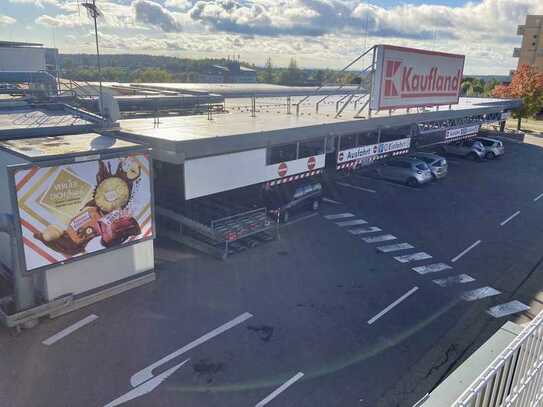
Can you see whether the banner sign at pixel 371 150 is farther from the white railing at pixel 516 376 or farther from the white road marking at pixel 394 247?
the white railing at pixel 516 376

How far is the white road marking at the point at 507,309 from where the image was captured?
12383mm

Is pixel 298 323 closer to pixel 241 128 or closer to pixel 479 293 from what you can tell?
pixel 479 293

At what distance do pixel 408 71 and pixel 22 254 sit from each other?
20287 millimetres

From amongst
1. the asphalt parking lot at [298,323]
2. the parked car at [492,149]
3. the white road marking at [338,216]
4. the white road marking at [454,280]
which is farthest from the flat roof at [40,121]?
the parked car at [492,149]

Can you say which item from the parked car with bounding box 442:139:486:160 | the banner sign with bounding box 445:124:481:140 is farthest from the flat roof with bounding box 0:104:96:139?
the parked car with bounding box 442:139:486:160

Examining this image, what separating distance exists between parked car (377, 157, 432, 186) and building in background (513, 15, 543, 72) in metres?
65.5

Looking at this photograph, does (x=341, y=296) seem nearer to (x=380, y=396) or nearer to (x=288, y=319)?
(x=288, y=319)

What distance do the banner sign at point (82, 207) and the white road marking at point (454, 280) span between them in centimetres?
934

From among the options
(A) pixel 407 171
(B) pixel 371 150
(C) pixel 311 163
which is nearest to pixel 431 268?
(C) pixel 311 163

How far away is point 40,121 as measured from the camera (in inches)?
633

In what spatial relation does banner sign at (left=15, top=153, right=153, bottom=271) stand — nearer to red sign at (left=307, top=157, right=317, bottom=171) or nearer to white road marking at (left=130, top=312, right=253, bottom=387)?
white road marking at (left=130, top=312, right=253, bottom=387)

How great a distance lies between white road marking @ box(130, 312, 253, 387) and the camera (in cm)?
935

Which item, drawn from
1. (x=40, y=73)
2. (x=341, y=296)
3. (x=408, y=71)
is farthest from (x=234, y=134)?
(x=40, y=73)

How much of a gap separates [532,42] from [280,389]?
89.3m
